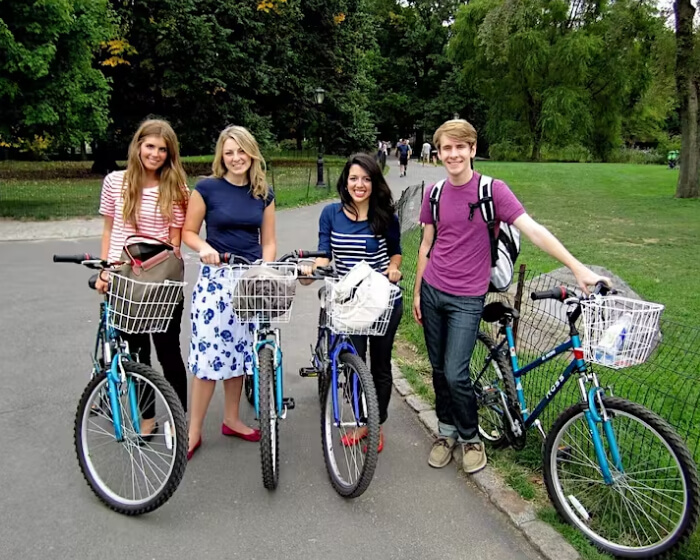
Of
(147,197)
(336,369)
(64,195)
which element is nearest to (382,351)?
(336,369)

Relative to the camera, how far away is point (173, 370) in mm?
4016

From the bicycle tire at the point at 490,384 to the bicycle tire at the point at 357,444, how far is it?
2.82ft

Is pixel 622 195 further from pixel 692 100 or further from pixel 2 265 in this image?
pixel 2 265

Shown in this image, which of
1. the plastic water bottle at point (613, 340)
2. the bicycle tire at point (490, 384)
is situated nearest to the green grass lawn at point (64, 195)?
the bicycle tire at point (490, 384)

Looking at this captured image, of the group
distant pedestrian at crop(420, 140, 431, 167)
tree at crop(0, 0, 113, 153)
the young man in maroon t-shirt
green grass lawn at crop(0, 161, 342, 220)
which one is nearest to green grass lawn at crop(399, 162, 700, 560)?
the young man in maroon t-shirt

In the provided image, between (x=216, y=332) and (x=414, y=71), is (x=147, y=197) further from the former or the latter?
(x=414, y=71)

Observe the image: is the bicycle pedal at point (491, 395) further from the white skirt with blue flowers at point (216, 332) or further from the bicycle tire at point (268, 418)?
the white skirt with blue flowers at point (216, 332)

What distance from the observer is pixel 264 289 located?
3.18 meters

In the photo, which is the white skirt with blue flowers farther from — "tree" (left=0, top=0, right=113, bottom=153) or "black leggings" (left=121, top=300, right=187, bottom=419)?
"tree" (left=0, top=0, right=113, bottom=153)

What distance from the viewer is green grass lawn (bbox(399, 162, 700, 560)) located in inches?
154

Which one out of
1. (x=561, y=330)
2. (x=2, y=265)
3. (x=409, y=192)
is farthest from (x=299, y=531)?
(x=409, y=192)

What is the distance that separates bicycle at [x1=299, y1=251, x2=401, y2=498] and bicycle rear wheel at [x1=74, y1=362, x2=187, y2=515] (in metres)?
0.88

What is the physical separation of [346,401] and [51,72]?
13.3 m

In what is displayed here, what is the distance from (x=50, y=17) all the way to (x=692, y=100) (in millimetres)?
17856
